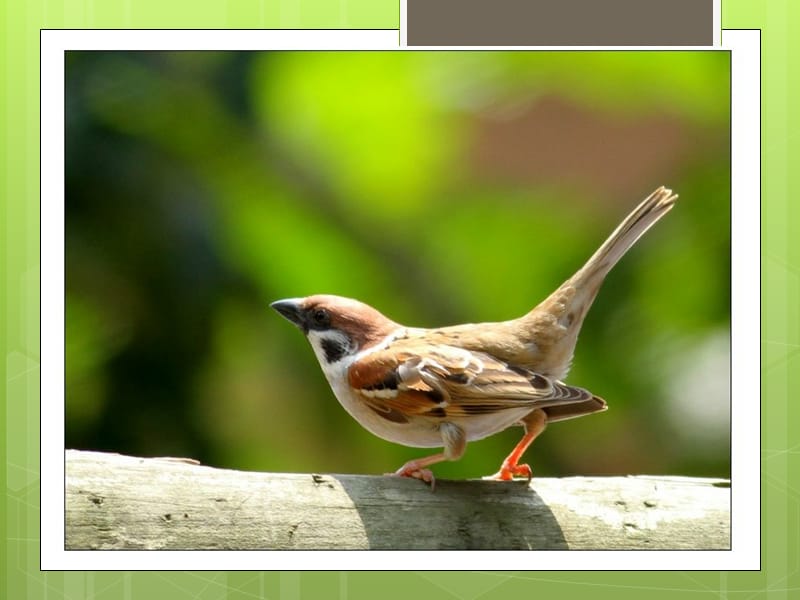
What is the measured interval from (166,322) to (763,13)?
3239mm

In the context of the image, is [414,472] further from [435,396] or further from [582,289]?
[582,289]

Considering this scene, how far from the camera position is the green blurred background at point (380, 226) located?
5754mm

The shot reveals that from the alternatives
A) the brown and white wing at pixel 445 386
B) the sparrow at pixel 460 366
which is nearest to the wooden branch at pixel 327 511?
the sparrow at pixel 460 366

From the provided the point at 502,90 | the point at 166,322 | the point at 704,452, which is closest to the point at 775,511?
the point at 704,452

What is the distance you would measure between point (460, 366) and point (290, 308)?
83cm

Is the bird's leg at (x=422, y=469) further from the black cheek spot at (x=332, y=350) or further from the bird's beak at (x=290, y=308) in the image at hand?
the bird's beak at (x=290, y=308)

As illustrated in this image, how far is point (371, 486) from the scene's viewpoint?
16.9 ft

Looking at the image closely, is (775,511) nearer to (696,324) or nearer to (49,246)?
(696,324)

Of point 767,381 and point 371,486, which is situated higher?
point 767,381

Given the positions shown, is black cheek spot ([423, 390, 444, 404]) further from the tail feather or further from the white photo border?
the tail feather

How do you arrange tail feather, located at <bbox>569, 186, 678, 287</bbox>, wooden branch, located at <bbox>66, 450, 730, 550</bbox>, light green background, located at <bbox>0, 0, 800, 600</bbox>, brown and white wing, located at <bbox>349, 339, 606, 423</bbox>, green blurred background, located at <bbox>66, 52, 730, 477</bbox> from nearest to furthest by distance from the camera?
1. wooden branch, located at <bbox>66, 450, 730, 550</bbox>
2. brown and white wing, located at <bbox>349, 339, 606, 423</bbox>
3. light green background, located at <bbox>0, 0, 800, 600</bbox>
4. tail feather, located at <bbox>569, 186, 678, 287</bbox>
5. green blurred background, located at <bbox>66, 52, 730, 477</bbox>

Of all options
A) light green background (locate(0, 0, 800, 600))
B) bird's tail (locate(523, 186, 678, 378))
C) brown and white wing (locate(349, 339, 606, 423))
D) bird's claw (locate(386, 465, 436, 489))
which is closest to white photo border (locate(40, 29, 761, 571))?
light green background (locate(0, 0, 800, 600))

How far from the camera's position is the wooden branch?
5.04m

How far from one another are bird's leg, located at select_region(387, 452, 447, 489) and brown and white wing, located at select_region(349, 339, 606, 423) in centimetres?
19
